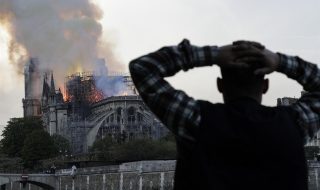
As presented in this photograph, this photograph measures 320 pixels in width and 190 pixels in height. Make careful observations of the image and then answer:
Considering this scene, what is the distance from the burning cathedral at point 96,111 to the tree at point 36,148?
11073mm

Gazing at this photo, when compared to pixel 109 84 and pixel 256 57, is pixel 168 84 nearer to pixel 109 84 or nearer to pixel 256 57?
pixel 256 57

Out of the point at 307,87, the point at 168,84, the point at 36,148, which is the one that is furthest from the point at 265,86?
the point at 36,148

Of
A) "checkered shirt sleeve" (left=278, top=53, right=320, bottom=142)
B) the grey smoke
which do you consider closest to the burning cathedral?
the grey smoke

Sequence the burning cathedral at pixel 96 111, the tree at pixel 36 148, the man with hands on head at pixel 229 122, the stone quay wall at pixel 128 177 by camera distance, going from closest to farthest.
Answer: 1. the man with hands on head at pixel 229 122
2. the stone quay wall at pixel 128 177
3. the tree at pixel 36 148
4. the burning cathedral at pixel 96 111

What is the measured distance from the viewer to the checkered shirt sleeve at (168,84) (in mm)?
4066

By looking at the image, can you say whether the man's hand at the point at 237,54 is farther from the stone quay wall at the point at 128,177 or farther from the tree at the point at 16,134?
the tree at the point at 16,134

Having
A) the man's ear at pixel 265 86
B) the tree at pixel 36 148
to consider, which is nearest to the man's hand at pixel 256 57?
the man's ear at pixel 265 86

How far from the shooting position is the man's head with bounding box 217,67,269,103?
13.7 ft

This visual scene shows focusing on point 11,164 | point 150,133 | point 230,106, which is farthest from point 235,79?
point 150,133

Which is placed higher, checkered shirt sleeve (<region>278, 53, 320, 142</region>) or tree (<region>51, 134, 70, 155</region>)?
tree (<region>51, 134, 70, 155</region>)

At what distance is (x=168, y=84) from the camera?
4137 millimetres

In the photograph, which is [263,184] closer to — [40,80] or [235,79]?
[235,79]

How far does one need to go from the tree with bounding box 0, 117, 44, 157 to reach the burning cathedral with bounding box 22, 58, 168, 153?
9266mm

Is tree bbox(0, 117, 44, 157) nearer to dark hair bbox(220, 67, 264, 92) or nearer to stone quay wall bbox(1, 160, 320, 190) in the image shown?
stone quay wall bbox(1, 160, 320, 190)
